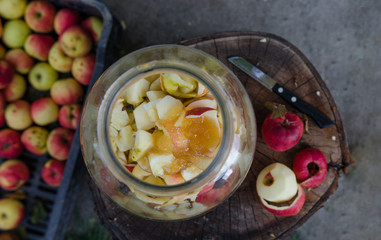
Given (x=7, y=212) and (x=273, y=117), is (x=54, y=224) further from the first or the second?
(x=273, y=117)

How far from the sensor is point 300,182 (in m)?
0.91

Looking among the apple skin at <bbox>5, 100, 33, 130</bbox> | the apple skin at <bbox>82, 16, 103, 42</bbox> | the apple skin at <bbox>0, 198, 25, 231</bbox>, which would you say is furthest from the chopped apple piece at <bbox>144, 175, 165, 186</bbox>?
the apple skin at <bbox>0, 198, 25, 231</bbox>

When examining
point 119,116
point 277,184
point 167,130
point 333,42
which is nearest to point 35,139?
point 119,116

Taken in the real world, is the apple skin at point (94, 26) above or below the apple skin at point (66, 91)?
above

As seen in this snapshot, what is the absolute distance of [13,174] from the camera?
123 centimetres

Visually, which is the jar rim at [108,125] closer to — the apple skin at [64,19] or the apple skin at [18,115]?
the apple skin at [64,19]

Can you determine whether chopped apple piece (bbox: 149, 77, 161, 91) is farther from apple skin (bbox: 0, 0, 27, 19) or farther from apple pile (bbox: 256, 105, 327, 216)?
apple skin (bbox: 0, 0, 27, 19)

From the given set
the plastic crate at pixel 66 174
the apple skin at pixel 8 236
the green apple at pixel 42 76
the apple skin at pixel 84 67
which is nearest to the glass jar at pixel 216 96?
the plastic crate at pixel 66 174

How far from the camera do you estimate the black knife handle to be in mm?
891

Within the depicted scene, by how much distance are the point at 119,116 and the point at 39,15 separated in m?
0.78

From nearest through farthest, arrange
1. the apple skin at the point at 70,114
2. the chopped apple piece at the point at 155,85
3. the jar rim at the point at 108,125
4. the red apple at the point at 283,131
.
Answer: the jar rim at the point at 108,125 < the chopped apple piece at the point at 155,85 < the red apple at the point at 283,131 < the apple skin at the point at 70,114

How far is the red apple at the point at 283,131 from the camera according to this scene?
84 centimetres

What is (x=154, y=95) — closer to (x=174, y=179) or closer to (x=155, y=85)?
(x=155, y=85)

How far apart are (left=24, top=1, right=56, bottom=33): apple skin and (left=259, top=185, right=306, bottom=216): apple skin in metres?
1.02
